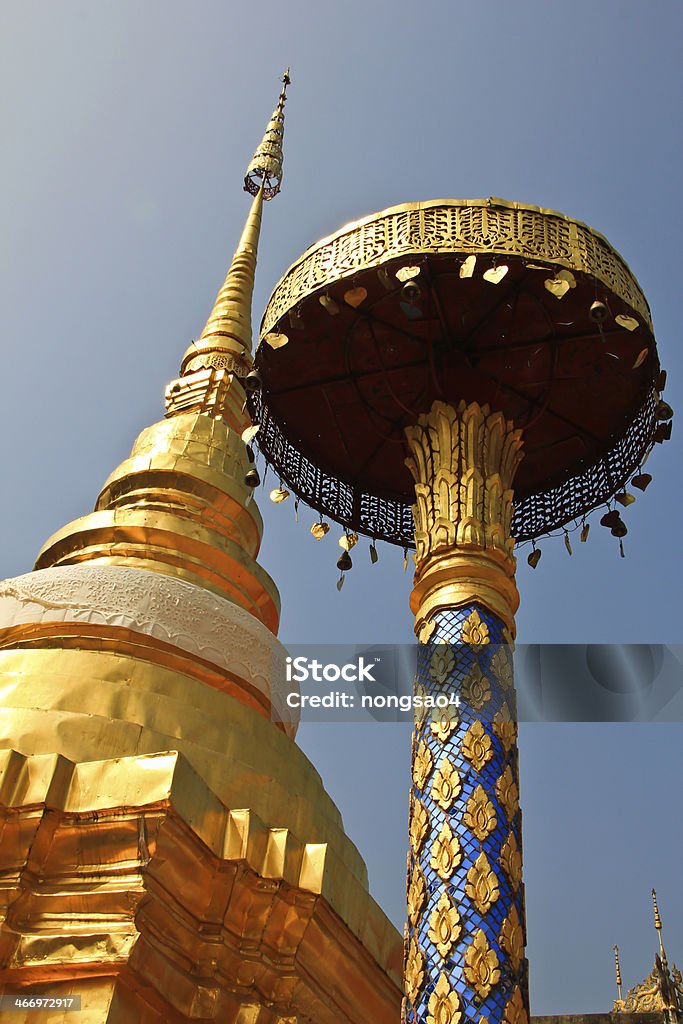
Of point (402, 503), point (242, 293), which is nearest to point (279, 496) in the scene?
point (402, 503)

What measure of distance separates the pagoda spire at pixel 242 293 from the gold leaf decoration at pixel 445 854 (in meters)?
9.21

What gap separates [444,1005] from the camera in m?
4.22

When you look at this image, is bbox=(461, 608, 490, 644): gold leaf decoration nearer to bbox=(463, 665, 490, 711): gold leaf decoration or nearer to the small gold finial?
bbox=(463, 665, 490, 711): gold leaf decoration

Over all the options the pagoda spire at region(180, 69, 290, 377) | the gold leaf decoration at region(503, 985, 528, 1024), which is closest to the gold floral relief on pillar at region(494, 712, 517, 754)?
the gold leaf decoration at region(503, 985, 528, 1024)

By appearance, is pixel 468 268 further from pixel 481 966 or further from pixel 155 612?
pixel 155 612

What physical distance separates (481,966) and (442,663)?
4.67ft

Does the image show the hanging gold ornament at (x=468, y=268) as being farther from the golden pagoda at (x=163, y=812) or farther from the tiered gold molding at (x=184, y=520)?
the tiered gold molding at (x=184, y=520)

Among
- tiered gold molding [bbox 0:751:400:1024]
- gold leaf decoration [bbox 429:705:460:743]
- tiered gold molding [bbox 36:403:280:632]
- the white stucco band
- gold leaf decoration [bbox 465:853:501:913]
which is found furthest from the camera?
tiered gold molding [bbox 36:403:280:632]

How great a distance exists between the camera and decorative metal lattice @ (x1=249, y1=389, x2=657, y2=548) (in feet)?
23.1

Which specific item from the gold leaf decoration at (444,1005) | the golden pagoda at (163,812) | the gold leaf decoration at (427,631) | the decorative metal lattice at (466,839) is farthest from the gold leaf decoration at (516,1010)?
the golden pagoda at (163,812)

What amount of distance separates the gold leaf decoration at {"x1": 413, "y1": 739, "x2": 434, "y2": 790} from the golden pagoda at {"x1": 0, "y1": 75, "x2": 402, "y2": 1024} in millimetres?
1714

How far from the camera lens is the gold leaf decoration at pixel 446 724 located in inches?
197

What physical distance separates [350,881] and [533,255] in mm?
4139

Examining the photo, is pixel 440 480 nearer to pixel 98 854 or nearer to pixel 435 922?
pixel 435 922
